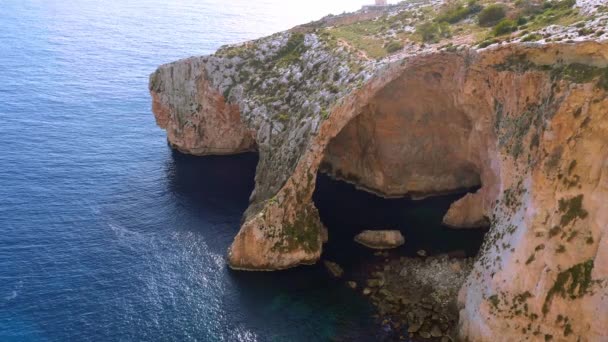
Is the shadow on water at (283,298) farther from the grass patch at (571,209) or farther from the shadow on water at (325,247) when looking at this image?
the grass patch at (571,209)

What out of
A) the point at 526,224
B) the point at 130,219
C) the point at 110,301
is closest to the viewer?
the point at 526,224

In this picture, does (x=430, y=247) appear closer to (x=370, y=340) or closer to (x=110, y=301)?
(x=370, y=340)

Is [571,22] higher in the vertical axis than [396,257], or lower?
higher

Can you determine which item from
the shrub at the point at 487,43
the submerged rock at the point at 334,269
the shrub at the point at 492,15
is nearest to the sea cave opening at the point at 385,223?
the submerged rock at the point at 334,269

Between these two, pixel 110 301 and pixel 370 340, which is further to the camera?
pixel 110 301

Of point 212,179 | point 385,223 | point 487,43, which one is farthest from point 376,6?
point 487,43

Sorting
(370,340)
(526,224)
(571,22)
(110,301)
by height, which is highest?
(571,22)

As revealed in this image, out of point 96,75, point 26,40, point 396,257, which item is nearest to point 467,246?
point 396,257
